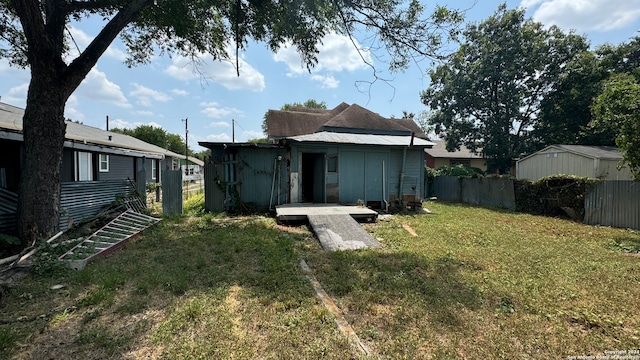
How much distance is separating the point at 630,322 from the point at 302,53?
809 cm

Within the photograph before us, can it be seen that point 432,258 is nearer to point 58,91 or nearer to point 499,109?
point 58,91

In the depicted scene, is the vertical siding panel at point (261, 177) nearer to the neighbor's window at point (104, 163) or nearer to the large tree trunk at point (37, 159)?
the large tree trunk at point (37, 159)

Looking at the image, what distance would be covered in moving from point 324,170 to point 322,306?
707cm

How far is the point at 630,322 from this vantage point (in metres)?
2.89

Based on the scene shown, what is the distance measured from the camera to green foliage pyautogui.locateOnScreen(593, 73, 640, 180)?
6.57 metres

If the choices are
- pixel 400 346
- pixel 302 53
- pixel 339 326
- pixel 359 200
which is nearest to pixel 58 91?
pixel 302 53

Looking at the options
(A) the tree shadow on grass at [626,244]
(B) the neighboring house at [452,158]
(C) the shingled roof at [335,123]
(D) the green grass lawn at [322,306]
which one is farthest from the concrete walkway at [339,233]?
(B) the neighboring house at [452,158]

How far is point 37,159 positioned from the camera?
4961 millimetres

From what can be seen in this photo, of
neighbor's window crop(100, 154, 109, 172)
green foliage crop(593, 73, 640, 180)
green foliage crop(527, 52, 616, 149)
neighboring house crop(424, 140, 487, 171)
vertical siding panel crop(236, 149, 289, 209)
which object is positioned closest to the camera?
green foliage crop(593, 73, 640, 180)

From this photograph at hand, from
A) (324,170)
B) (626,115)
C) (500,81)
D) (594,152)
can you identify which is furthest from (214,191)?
(500,81)

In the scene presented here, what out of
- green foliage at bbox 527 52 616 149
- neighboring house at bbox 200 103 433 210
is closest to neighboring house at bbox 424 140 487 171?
green foliage at bbox 527 52 616 149

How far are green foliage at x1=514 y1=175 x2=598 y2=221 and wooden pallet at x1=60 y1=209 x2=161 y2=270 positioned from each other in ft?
42.1

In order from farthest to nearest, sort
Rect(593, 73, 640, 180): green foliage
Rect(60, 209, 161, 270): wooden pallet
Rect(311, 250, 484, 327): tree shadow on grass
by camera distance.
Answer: Rect(593, 73, 640, 180): green foliage → Rect(60, 209, 161, 270): wooden pallet → Rect(311, 250, 484, 327): tree shadow on grass

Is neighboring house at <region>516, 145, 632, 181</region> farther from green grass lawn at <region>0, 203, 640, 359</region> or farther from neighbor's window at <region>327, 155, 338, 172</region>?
neighbor's window at <region>327, 155, 338, 172</region>
